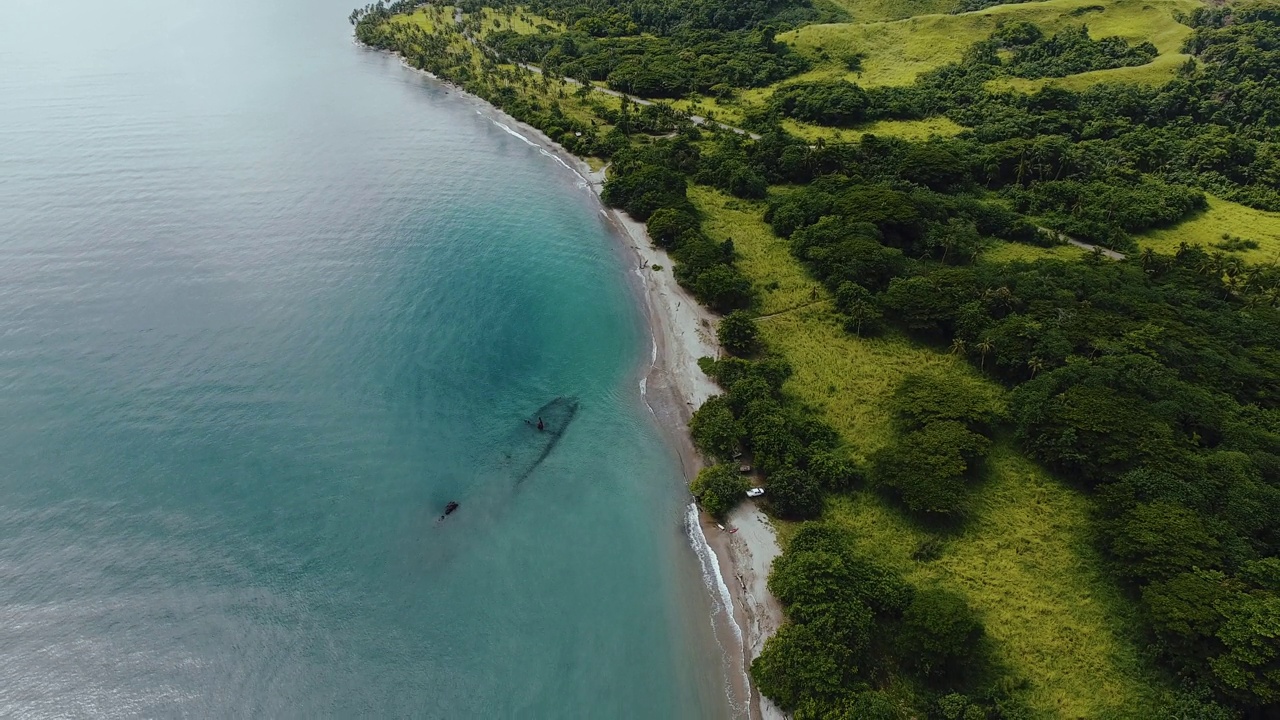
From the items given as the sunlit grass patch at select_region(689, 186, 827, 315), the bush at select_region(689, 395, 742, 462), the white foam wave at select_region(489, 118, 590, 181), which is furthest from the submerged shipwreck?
the white foam wave at select_region(489, 118, 590, 181)

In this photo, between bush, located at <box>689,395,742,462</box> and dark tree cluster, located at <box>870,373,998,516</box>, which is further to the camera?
bush, located at <box>689,395,742,462</box>

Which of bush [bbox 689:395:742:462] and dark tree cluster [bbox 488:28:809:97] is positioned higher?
dark tree cluster [bbox 488:28:809:97]

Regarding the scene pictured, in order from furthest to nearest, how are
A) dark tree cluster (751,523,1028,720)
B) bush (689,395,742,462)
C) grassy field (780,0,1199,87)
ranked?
1. grassy field (780,0,1199,87)
2. bush (689,395,742,462)
3. dark tree cluster (751,523,1028,720)

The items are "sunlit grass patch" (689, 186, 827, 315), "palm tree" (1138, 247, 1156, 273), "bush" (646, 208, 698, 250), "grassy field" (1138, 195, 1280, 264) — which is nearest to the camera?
"sunlit grass patch" (689, 186, 827, 315)

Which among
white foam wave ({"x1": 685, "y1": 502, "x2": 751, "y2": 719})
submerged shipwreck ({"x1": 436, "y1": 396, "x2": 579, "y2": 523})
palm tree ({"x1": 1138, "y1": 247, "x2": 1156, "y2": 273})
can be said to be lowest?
white foam wave ({"x1": 685, "y1": 502, "x2": 751, "y2": 719})

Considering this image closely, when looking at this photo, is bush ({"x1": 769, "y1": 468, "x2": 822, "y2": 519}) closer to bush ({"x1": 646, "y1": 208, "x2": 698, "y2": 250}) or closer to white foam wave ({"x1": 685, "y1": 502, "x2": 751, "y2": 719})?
white foam wave ({"x1": 685, "y1": 502, "x2": 751, "y2": 719})

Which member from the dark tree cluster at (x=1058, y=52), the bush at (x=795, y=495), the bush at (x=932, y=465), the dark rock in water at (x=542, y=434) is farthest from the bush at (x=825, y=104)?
the bush at (x=795, y=495)

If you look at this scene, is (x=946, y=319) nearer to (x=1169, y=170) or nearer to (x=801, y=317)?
(x=801, y=317)
